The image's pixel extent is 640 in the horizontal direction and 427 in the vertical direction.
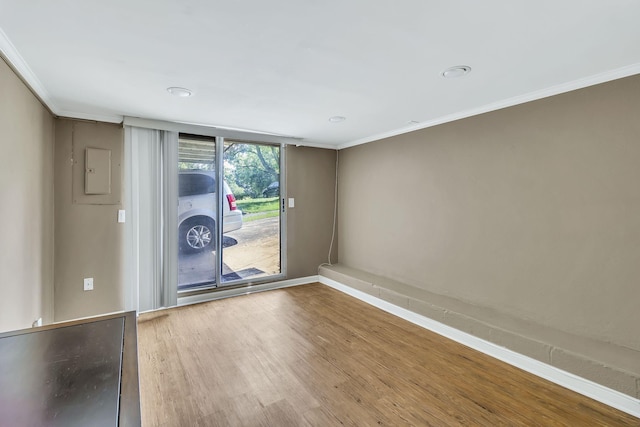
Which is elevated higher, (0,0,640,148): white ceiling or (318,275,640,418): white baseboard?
(0,0,640,148): white ceiling

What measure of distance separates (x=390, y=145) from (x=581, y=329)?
2.70 meters

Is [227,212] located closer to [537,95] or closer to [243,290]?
[243,290]

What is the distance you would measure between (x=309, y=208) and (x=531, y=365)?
10.6ft

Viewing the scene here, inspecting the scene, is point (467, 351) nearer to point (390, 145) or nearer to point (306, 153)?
point (390, 145)

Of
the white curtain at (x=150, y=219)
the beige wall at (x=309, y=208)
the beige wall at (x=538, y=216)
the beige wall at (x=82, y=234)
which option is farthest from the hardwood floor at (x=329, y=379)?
the beige wall at (x=309, y=208)

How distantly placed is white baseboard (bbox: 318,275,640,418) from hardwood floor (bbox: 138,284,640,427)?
0.20 feet

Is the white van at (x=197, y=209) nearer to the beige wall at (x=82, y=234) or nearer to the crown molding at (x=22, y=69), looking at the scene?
Answer: the beige wall at (x=82, y=234)

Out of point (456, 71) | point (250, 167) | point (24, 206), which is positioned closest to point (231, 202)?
point (250, 167)

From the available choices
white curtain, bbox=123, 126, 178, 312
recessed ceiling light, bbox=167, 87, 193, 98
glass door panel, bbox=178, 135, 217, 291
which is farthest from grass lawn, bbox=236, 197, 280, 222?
recessed ceiling light, bbox=167, 87, 193, 98

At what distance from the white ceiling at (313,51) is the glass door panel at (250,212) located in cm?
131

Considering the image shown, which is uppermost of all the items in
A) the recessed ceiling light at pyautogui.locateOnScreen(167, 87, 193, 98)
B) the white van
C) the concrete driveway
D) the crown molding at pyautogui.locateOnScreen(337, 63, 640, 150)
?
the crown molding at pyautogui.locateOnScreen(337, 63, 640, 150)

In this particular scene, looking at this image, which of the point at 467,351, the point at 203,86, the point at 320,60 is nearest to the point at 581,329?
the point at 467,351

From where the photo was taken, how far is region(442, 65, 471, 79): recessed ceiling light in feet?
6.64

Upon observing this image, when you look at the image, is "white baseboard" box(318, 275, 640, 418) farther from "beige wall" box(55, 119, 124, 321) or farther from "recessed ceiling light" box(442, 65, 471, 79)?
"beige wall" box(55, 119, 124, 321)
